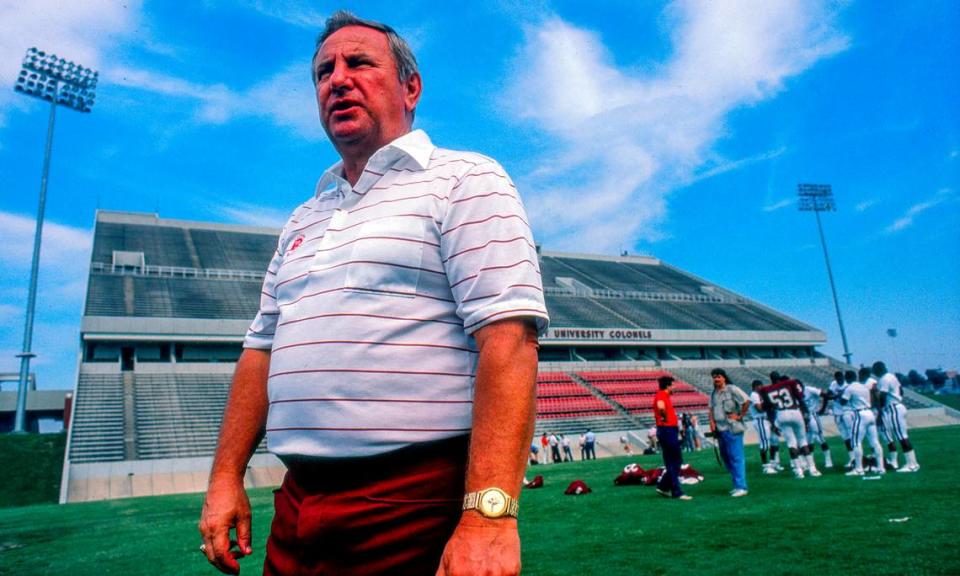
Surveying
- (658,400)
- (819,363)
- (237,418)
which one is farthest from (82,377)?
(819,363)

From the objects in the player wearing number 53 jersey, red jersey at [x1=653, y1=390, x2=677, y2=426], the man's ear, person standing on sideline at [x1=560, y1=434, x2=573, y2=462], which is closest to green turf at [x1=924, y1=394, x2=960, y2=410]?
person standing on sideline at [x1=560, y1=434, x2=573, y2=462]

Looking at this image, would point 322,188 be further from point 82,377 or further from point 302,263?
point 82,377

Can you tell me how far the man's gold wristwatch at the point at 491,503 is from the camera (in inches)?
50.1

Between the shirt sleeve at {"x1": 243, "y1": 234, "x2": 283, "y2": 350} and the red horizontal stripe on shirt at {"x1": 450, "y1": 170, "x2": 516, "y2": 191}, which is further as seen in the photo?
the shirt sleeve at {"x1": 243, "y1": 234, "x2": 283, "y2": 350}

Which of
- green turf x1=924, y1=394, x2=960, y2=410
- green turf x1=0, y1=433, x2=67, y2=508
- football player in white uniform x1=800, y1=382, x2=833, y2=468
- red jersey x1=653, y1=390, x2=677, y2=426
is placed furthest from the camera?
green turf x1=924, y1=394, x2=960, y2=410

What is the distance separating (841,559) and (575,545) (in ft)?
6.68

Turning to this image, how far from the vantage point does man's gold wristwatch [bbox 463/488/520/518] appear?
1.27 metres

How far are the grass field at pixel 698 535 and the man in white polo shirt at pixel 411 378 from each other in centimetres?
311

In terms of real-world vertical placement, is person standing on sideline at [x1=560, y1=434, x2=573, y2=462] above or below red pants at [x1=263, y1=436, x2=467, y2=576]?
below

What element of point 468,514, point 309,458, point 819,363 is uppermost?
point 819,363

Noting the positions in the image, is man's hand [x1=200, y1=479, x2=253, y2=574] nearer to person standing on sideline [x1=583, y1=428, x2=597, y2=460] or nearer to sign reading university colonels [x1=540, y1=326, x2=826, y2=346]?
person standing on sideline [x1=583, y1=428, x2=597, y2=460]

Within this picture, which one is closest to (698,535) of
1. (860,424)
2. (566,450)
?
(860,424)

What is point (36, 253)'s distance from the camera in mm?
30625

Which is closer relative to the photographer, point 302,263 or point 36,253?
point 302,263
